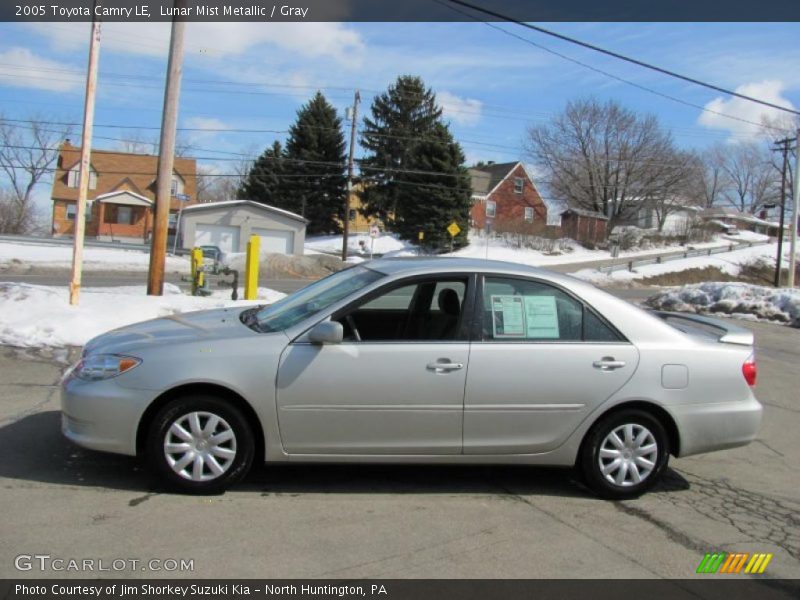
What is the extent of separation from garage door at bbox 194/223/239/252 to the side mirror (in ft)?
147

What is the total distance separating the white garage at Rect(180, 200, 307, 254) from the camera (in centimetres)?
4716

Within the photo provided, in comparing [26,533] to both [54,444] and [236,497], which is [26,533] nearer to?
[236,497]

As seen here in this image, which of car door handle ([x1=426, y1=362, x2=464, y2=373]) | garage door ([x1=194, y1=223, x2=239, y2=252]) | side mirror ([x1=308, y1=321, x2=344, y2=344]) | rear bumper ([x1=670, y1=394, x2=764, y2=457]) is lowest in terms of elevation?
rear bumper ([x1=670, y1=394, x2=764, y2=457])

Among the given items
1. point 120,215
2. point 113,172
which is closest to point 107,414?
point 120,215

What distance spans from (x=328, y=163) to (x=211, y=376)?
170 ft

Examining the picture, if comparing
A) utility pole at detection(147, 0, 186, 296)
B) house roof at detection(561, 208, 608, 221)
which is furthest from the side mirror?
house roof at detection(561, 208, 608, 221)

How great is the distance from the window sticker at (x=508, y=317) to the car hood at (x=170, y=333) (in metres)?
1.61

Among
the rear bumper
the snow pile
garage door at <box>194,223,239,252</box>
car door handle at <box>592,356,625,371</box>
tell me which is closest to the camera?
car door handle at <box>592,356,625,371</box>

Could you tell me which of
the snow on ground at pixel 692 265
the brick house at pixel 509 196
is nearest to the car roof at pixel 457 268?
the snow on ground at pixel 692 265

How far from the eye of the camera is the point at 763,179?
9350 centimetres

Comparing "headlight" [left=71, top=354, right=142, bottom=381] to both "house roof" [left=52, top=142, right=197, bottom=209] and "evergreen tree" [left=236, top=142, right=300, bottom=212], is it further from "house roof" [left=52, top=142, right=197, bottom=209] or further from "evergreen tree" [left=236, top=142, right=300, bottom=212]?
"house roof" [left=52, top=142, right=197, bottom=209]

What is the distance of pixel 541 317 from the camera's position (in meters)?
4.61
